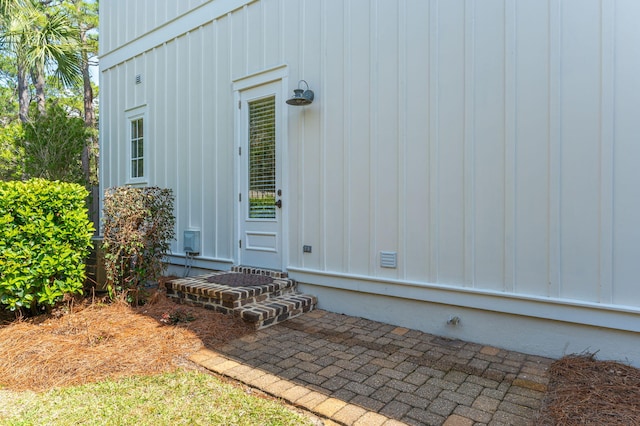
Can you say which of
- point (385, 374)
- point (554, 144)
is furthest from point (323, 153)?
point (385, 374)

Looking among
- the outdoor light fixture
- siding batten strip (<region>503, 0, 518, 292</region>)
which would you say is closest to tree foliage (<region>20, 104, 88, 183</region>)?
the outdoor light fixture

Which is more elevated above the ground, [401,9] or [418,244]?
[401,9]

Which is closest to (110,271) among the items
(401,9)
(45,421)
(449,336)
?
(45,421)

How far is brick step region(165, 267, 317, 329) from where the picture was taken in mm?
3735

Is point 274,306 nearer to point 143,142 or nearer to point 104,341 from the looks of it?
point 104,341

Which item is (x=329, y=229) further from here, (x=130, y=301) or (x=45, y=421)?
(x=45, y=421)

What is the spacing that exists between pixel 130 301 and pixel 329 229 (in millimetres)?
2351

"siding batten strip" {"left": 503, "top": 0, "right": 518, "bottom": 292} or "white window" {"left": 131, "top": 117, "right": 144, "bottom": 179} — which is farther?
"white window" {"left": 131, "top": 117, "right": 144, "bottom": 179}

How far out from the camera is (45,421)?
7.03 feet

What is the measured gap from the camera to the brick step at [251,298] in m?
3.73

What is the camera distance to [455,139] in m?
3.39

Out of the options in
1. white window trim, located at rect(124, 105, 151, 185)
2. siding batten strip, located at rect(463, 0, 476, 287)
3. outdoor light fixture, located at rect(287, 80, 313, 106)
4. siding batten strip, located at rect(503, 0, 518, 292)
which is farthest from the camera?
white window trim, located at rect(124, 105, 151, 185)

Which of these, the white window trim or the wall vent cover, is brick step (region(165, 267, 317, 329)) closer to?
the wall vent cover

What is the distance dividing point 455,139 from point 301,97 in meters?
1.75
